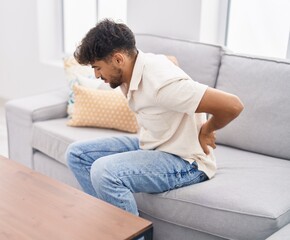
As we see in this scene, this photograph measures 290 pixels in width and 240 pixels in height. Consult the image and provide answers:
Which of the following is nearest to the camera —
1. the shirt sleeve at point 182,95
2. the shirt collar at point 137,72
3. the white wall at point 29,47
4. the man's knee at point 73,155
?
the shirt sleeve at point 182,95

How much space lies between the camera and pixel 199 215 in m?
1.63

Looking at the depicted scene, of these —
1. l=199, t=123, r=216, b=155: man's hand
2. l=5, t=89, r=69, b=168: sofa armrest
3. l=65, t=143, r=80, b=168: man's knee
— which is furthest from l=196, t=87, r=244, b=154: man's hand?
l=5, t=89, r=69, b=168: sofa armrest

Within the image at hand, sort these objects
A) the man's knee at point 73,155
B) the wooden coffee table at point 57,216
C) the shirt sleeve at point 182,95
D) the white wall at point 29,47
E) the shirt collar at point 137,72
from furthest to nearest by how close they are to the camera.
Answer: the white wall at point 29,47 < the man's knee at point 73,155 < the shirt collar at point 137,72 < the shirt sleeve at point 182,95 < the wooden coffee table at point 57,216

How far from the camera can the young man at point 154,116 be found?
156 cm

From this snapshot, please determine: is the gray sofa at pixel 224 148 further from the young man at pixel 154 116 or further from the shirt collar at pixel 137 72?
the shirt collar at pixel 137 72

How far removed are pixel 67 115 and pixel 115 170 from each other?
3.25 feet

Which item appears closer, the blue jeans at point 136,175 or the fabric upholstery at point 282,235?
the fabric upholstery at point 282,235

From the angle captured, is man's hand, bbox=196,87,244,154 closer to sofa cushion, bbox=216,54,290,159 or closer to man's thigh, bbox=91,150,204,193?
man's thigh, bbox=91,150,204,193

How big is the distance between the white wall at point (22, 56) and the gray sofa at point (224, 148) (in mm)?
1036

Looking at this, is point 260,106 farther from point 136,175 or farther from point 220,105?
point 136,175

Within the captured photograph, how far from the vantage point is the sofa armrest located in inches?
95.3

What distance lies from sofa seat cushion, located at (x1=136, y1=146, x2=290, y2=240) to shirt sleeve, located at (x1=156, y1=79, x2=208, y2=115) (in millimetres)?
338

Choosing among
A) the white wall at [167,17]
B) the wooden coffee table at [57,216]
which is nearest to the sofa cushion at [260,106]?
the white wall at [167,17]

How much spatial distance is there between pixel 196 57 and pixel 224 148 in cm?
50
